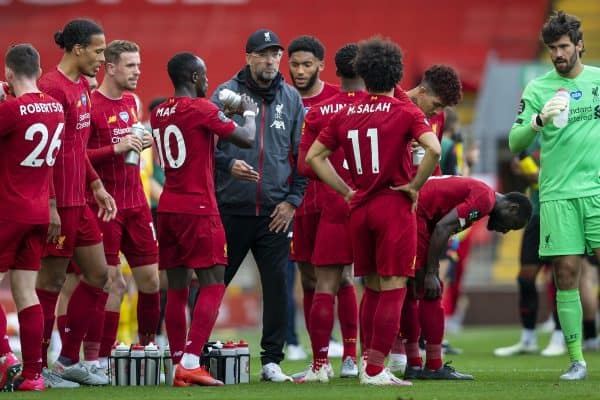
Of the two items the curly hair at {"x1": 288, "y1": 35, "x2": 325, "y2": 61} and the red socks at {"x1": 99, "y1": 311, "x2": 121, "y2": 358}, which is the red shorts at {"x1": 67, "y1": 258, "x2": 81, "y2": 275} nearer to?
the red socks at {"x1": 99, "y1": 311, "x2": 121, "y2": 358}

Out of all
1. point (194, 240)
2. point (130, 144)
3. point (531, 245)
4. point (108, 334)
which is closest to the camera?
point (194, 240)

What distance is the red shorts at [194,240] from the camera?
30.2ft

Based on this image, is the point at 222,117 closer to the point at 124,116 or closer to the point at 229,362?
the point at 124,116

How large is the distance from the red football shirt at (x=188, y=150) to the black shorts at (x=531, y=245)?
17.5ft

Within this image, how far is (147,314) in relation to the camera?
10070 mm

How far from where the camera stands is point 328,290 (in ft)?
30.9

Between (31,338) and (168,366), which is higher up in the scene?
(31,338)

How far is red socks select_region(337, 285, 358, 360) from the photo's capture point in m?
9.97

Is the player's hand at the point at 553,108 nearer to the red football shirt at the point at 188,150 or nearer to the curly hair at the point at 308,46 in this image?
the red football shirt at the point at 188,150

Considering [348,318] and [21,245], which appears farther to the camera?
[348,318]

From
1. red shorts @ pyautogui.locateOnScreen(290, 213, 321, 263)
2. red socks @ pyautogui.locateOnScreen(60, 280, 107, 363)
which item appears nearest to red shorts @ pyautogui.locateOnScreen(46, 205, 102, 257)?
red socks @ pyautogui.locateOnScreen(60, 280, 107, 363)

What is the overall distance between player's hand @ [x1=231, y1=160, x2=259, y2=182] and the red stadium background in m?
21.7

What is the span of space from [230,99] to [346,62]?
3.19ft

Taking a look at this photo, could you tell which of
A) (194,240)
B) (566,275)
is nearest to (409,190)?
(566,275)
